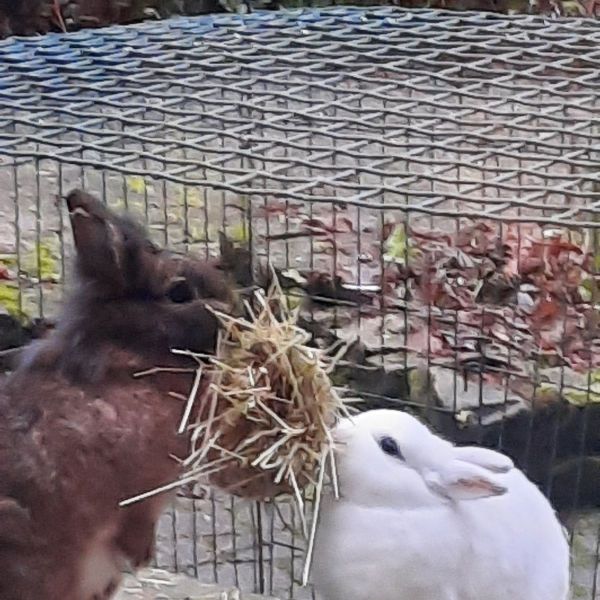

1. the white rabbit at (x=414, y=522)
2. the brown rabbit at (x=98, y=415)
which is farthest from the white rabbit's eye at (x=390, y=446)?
the brown rabbit at (x=98, y=415)

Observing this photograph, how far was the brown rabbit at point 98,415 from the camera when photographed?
1.60 metres

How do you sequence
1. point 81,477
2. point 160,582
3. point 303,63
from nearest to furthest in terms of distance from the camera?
point 81,477
point 160,582
point 303,63

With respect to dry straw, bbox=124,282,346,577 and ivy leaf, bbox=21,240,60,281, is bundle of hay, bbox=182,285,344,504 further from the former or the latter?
ivy leaf, bbox=21,240,60,281

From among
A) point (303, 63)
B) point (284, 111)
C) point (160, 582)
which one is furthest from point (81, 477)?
point (303, 63)

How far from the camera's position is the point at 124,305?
1.65 m

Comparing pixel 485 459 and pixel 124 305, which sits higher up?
pixel 124 305

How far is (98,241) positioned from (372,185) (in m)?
0.64

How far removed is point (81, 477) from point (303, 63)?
5.03 ft

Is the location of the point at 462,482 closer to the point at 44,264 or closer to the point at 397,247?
the point at 397,247

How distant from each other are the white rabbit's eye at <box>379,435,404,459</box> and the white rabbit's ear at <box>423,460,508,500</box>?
5 cm

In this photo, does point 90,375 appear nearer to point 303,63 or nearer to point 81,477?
point 81,477

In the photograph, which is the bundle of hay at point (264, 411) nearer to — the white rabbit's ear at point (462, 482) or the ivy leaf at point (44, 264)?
the white rabbit's ear at point (462, 482)

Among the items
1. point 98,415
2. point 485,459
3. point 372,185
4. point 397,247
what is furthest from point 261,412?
point 397,247

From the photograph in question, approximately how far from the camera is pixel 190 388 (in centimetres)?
167
